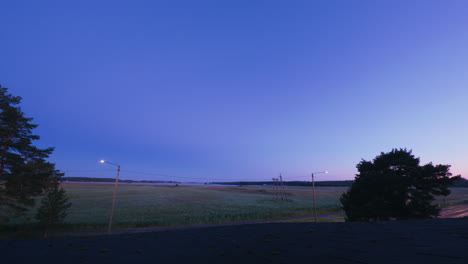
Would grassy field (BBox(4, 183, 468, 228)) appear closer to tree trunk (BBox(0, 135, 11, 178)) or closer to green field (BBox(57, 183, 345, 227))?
green field (BBox(57, 183, 345, 227))

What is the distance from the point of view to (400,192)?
26.8m

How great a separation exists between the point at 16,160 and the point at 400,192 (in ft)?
147

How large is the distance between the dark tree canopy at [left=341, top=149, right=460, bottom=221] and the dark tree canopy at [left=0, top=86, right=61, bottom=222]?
39.2 meters

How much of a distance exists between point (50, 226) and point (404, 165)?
152ft

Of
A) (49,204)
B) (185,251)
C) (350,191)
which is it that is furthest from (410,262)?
(49,204)

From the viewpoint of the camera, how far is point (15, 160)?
26359 mm

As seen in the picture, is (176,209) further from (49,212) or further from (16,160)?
(16,160)

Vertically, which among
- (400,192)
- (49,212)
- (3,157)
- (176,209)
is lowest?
(176,209)

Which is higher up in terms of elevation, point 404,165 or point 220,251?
point 404,165

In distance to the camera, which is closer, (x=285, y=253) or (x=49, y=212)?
(x=285, y=253)

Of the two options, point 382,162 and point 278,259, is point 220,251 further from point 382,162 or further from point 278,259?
point 382,162

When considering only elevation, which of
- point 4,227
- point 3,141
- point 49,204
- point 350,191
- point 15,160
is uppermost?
point 3,141

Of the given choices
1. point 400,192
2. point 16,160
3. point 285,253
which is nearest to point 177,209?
point 16,160

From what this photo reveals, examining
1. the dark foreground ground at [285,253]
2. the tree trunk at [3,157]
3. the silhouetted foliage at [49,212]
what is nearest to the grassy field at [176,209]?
the silhouetted foliage at [49,212]
